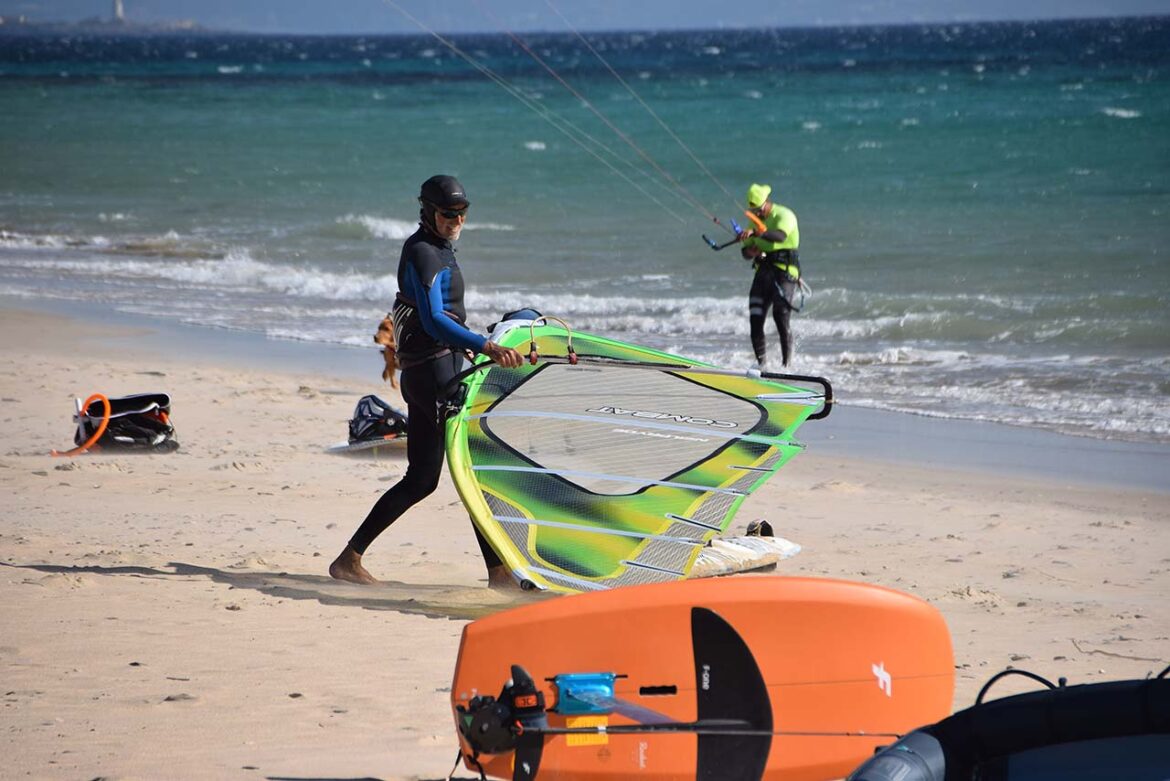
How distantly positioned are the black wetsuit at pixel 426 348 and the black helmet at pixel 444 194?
12 cm

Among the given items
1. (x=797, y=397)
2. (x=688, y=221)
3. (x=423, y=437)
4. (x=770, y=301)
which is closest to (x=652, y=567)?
(x=797, y=397)

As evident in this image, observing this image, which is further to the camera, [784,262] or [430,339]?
[784,262]

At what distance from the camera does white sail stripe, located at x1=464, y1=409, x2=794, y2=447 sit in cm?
534

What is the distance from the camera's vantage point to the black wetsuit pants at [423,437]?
16.9 ft

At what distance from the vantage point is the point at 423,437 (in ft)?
17.1

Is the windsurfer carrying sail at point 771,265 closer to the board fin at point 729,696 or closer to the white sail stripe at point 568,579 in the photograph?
the white sail stripe at point 568,579

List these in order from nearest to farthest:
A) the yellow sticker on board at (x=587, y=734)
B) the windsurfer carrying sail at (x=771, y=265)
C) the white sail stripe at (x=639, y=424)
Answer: the yellow sticker on board at (x=587, y=734) < the white sail stripe at (x=639, y=424) < the windsurfer carrying sail at (x=771, y=265)

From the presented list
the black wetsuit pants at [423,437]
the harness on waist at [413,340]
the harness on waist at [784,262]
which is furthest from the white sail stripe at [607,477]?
the harness on waist at [784,262]

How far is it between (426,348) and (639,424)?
896 mm

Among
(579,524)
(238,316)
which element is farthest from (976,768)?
(238,316)

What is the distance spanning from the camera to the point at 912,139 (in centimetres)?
3212

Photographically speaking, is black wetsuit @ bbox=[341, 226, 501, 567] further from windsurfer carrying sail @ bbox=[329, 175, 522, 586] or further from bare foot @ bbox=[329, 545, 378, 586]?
bare foot @ bbox=[329, 545, 378, 586]

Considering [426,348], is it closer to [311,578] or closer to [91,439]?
[311,578]

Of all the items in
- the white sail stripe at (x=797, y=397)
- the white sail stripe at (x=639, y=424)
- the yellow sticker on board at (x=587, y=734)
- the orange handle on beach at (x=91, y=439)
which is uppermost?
the white sail stripe at (x=797, y=397)
